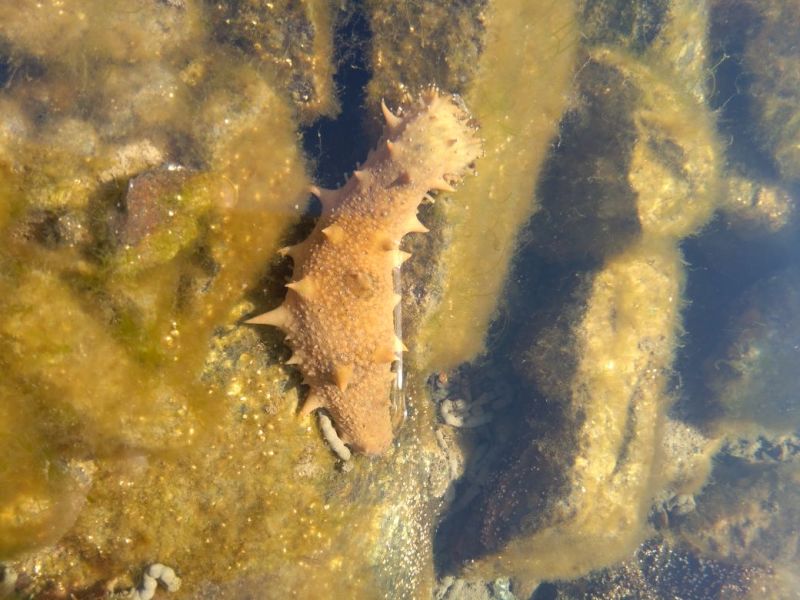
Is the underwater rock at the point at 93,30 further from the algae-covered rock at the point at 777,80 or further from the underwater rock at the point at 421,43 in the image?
the algae-covered rock at the point at 777,80

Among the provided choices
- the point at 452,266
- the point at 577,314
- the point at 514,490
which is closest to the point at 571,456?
the point at 514,490

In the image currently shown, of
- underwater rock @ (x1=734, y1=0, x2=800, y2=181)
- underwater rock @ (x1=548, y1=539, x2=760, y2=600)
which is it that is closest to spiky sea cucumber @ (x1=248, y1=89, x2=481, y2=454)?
underwater rock @ (x1=548, y1=539, x2=760, y2=600)

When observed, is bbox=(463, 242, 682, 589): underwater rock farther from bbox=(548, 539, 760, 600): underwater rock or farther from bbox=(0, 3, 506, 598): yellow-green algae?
bbox=(0, 3, 506, 598): yellow-green algae

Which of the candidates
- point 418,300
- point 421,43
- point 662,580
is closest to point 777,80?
point 421,43

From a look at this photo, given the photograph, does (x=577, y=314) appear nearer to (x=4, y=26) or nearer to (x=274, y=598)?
(x=274, y=598)

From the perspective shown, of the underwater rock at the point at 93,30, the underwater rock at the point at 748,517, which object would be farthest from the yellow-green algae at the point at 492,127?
the underwater rock at the point at 748,517
